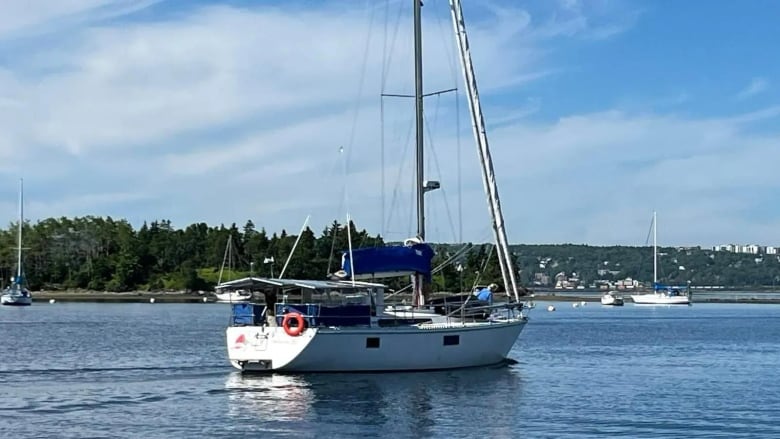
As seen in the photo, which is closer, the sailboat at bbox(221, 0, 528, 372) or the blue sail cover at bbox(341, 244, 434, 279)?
the sailboat at bbox(221, 0, 528, 372)

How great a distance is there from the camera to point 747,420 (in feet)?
122

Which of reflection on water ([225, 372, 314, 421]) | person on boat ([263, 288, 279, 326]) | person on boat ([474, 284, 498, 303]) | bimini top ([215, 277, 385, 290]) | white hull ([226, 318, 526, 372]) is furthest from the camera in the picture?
person on boat ([474, 284, 498, 303])

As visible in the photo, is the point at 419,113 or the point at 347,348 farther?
the point at 419,113

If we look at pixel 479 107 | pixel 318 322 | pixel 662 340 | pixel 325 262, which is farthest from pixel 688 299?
pixel 318 322

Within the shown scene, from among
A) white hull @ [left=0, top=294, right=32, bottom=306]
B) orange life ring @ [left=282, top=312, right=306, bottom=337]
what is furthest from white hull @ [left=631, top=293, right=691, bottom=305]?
orange life ring @ [left=282, top=312, right=306, bottom=337]

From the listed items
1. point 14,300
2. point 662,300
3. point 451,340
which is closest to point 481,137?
point 451,340

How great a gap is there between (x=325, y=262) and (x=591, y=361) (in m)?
123

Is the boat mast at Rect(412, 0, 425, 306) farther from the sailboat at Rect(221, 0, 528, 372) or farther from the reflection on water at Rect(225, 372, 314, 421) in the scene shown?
the reflection on water at Rect(225, 372, 314, 421)

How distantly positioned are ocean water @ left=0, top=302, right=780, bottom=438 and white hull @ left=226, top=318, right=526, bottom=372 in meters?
0.51

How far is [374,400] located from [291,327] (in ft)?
17.1

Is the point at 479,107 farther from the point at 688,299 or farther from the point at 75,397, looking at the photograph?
the point at 688,299

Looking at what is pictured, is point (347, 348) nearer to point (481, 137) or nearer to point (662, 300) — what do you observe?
point (481, 137)

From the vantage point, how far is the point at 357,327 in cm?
4453

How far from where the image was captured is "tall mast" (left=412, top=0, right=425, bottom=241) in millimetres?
50062
